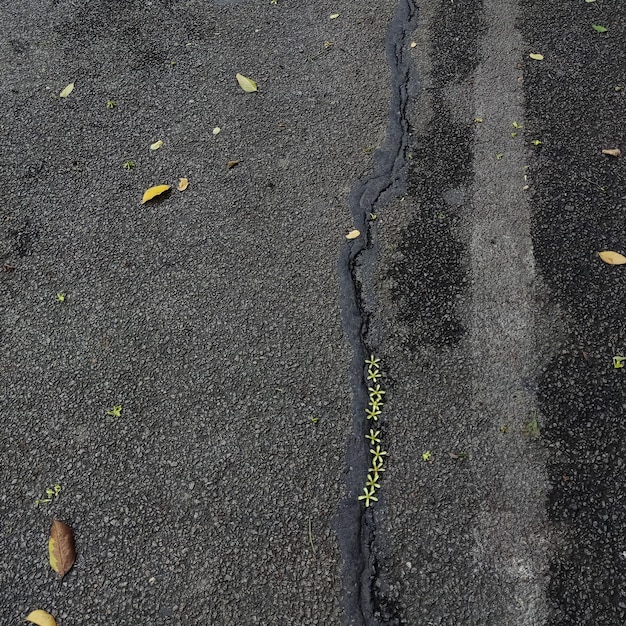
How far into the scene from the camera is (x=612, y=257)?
2631 millimetres

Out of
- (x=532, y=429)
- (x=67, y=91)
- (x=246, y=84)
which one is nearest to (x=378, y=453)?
(x=532, y=429)

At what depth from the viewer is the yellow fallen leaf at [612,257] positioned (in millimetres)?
2617

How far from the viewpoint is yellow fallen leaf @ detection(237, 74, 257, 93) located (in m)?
3.49

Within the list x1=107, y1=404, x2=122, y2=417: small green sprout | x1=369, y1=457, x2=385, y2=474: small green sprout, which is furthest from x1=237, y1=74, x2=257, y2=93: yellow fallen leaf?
x1=369, y1=457, x2=385, y2=474: small green sprout

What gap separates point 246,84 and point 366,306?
169cm

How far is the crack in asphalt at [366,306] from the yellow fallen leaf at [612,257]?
95 centimetres

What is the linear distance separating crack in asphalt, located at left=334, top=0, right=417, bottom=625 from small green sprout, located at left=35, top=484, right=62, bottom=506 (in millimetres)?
1034

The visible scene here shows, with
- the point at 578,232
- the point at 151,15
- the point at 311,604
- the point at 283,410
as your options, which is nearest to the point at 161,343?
the point at 283,410

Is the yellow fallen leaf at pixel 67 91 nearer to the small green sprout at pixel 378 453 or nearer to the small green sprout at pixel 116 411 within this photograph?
the small green sprout at pixel 116 411

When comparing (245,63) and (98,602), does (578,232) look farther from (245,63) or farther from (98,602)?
(98,602)

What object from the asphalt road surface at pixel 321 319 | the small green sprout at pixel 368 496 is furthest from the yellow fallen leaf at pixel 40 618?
the small green sprout at pixel 368 496

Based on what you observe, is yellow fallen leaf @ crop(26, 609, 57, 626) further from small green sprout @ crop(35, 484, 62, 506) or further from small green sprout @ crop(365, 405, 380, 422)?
small green sprout @ crop(365, 405, 380, 422)

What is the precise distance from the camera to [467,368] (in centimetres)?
241

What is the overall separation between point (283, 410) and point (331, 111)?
1785 mm
